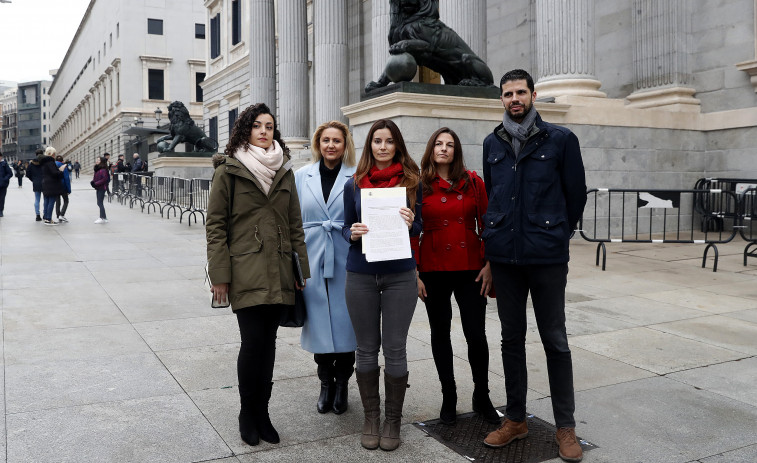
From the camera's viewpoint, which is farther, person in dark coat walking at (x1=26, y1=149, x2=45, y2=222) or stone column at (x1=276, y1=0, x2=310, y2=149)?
stone column at (x1=276, y1=0, x2=310, y2=149)

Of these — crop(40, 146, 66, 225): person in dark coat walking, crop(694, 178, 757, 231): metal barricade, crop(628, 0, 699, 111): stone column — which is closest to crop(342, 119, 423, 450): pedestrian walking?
crop(694, 178, 757, 231): metal barricade

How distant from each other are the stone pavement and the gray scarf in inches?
68.3

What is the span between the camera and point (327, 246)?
172 inches

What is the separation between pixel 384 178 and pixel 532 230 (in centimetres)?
87

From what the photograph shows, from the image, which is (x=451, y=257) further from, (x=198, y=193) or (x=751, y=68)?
(x=198, y=193)

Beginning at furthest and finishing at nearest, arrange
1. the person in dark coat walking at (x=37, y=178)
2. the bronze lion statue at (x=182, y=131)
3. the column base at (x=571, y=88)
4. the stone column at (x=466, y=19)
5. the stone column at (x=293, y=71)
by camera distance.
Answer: the bronze lion statue at (x=182, y=131) < the stone column at (x=293, y=71) < the person in dark coat walking at (x=37, y=178) < the stone column at (x=466, y=19) < the column base at (x=571, y=88)

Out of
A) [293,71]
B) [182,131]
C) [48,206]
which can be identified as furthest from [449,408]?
[182,131]

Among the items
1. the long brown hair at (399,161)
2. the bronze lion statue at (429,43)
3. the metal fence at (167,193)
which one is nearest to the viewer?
the long brown hair at (399,161)

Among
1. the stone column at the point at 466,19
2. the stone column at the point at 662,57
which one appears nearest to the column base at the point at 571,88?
the stone column at the point at 662,57

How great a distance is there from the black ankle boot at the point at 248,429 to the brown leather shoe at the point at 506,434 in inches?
50.8

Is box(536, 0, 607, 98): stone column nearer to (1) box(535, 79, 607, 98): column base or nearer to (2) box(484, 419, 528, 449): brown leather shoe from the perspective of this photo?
(1) box(535, 79, 607, 98): column base

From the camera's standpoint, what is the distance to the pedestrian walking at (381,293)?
3902 mm

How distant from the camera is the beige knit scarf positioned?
3.97 metres

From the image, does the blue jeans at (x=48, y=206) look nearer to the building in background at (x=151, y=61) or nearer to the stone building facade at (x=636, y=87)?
the stone building facade at (x=636, y=87)
